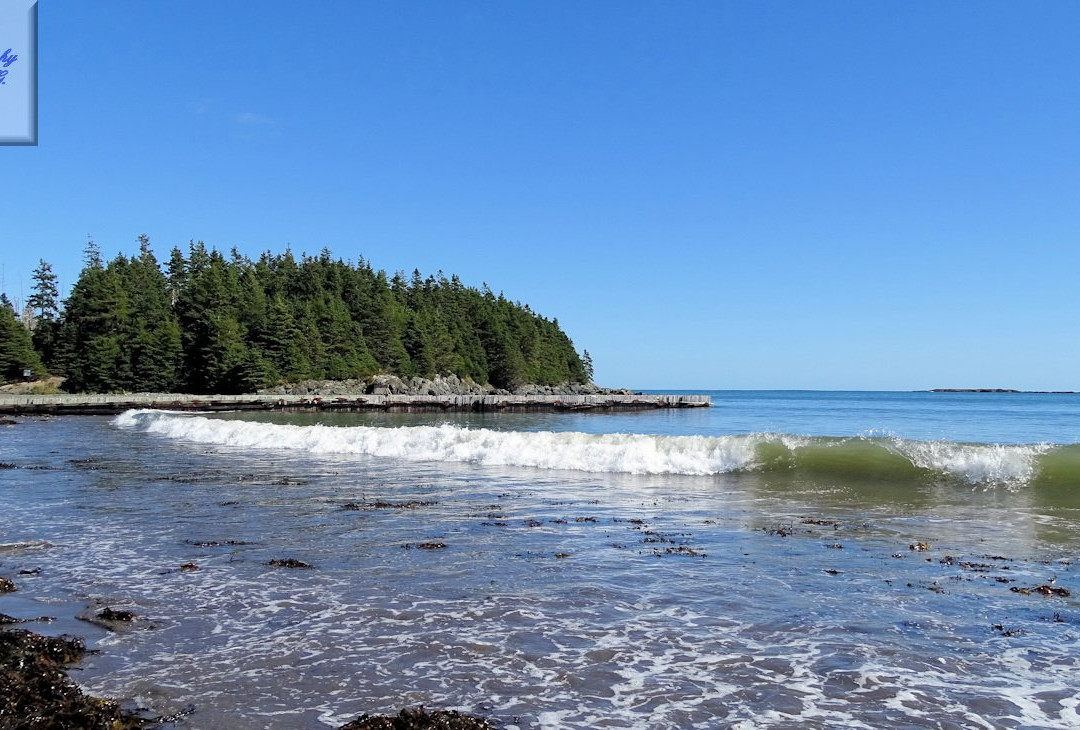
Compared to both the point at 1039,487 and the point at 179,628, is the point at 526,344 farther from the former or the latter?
the point at 179,628

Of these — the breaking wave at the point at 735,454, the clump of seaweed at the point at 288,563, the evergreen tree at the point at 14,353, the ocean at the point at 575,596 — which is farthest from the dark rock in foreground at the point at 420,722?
the evergreen tree at the point at 14,353

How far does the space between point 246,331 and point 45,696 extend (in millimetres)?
101218

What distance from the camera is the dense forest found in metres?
90.9

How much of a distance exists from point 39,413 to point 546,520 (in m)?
67.4

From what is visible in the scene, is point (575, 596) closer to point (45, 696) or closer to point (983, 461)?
point (45, 696)

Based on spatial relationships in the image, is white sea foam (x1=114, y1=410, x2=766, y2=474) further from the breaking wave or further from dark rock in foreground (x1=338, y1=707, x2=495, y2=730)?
dark rock in foreground (x1=338, y1=707, x2=495, y2=730)

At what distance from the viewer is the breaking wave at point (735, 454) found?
18.7 metres

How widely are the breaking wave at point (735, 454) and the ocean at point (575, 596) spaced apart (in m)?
0.25

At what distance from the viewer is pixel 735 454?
2144cm

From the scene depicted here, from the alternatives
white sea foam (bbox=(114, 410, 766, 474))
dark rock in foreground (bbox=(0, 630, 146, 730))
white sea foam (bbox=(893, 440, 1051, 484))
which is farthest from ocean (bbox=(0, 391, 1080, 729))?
white sea foam (bbox=(114, 410, 766, 474))

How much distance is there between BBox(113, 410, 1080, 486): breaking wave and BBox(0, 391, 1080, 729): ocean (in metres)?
0.25

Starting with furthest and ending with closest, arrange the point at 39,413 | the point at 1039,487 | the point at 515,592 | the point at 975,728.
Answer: the point at 39,413 < the point at 1039,487 < the point at 515,592 < the point at 975,728

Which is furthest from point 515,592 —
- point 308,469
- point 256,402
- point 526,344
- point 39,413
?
point 526,344

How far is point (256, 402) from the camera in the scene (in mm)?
77250
